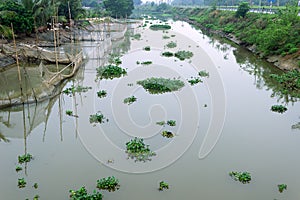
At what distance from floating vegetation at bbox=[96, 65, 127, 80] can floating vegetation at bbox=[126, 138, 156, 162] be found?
354 inches

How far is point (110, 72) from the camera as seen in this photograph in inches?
730

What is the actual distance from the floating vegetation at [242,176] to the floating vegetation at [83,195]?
4.20 meters

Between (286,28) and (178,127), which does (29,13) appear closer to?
(178,127)

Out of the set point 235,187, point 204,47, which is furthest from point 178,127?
point 204,47

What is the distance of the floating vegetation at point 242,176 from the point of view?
26.9 feet

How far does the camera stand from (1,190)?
7.59m

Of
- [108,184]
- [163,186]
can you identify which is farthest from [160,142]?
[108,184]

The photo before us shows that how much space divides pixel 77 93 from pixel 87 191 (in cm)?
833

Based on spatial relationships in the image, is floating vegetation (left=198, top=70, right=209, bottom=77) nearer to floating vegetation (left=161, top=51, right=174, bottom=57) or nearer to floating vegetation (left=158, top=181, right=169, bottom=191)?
floating vegetation (left=161, top=51, right=174, bottom=57)

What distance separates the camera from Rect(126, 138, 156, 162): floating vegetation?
937cm

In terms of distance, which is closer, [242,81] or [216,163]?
[216,163]

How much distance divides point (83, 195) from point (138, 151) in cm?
288

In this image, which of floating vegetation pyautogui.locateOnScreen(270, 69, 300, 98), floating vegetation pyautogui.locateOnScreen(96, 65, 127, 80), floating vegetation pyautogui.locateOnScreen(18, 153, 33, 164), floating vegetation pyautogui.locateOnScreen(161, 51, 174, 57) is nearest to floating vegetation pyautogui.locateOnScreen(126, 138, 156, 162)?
floating vegetation pyautogui.locateOnScreen(18, 153, 33, 164)

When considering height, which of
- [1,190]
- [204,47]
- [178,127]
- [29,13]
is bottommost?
[1,190]
